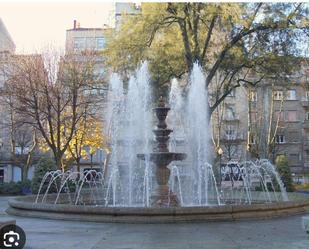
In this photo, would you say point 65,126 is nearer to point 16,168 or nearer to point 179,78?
point 179,78

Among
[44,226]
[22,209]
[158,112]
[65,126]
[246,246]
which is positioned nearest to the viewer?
[246,246]

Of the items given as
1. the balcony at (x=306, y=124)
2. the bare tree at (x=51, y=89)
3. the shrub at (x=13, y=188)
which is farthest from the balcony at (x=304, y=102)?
the shrub at (x=13, y=188)

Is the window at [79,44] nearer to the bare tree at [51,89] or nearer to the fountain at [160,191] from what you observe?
the bare tree at [51,89]

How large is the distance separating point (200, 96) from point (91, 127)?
15820 mm

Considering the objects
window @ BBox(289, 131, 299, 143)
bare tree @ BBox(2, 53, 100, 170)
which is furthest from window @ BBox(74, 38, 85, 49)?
window @ BBox(289, 131, 299, 143)

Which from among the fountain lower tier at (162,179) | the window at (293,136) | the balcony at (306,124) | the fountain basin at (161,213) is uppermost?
the balcony at (306,124)

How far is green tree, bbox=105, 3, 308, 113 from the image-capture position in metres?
24.7

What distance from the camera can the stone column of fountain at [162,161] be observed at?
614 inches

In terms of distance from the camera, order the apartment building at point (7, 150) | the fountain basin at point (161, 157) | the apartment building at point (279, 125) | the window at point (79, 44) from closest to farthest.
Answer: the fountain basin at point (161, 157), the window at point (79, 44), the apartment building at point (7, 150), the apartment building at point (279, 125)

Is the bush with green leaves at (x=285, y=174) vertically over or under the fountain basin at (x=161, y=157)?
under

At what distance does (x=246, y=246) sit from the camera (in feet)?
27.2

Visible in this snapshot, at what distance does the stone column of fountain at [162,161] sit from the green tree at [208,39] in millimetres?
9856

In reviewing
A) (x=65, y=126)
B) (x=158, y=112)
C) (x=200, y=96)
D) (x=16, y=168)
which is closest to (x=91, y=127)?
(x=65, y=126)

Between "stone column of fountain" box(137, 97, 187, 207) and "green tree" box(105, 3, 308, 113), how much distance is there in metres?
9.86
